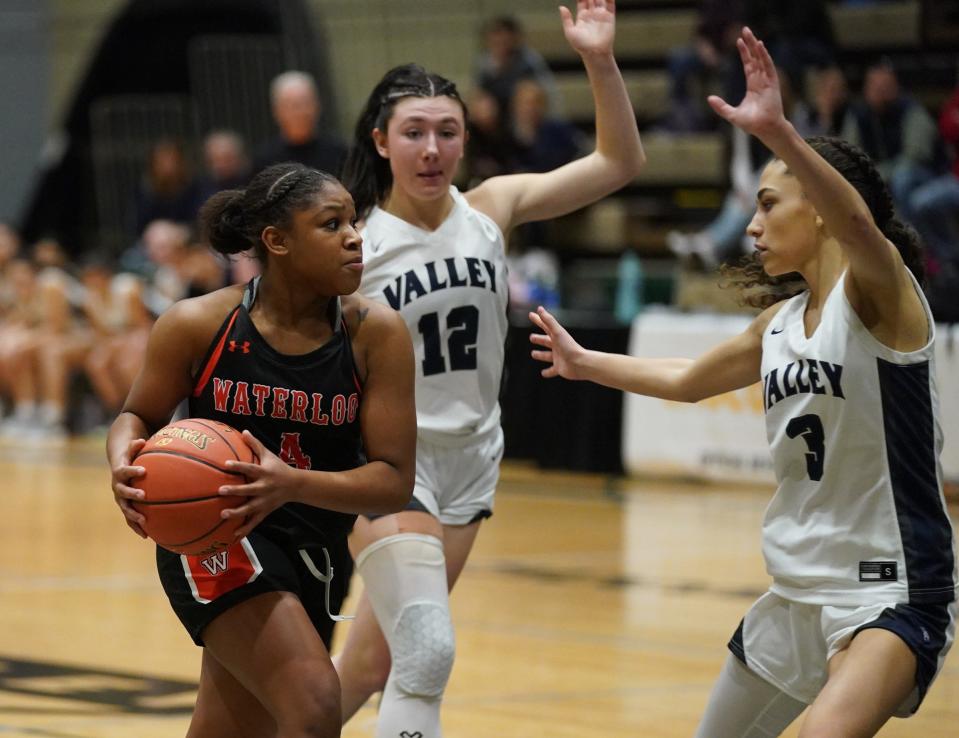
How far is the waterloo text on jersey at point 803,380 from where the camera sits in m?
3.79

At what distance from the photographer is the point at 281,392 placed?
147 inches

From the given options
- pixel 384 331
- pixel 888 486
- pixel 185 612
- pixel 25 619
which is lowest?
pixel 25 619

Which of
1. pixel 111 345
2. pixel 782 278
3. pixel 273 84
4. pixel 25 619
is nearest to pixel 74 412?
pixel 111 345

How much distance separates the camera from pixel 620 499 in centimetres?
1127

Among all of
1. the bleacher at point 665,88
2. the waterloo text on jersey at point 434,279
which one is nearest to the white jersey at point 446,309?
the waterloo text on jersey at point 434,279

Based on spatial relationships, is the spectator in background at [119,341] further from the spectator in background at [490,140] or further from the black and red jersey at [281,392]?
the black and red jersey at [281,392]

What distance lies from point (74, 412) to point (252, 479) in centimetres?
1376

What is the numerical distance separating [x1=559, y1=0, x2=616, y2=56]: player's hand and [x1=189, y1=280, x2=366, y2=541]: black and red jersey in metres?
1.30

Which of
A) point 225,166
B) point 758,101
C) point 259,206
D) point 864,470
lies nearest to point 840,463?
point 864,470

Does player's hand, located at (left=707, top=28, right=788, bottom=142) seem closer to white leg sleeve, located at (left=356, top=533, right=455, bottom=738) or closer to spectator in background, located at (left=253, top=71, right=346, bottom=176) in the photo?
white leg sleeve, located at (left=356, top=533, right=455, bottom=738)

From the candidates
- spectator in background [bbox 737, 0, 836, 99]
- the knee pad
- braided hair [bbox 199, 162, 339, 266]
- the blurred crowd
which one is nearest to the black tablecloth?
the blurred crowd

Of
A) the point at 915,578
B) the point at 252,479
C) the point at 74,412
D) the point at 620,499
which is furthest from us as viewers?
the point at 74,412

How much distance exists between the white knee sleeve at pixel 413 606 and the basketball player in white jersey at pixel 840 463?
70cm

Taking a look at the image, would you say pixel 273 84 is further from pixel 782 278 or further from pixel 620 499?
pixel 782 278
